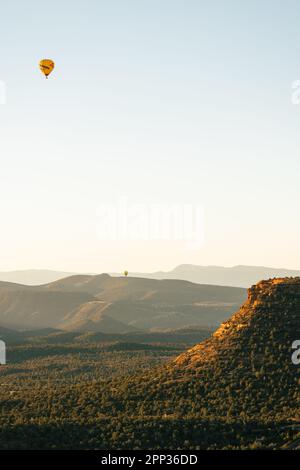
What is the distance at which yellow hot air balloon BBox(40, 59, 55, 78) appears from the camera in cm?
9012

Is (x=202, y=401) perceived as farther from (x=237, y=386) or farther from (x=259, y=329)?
(x=259, y=329)

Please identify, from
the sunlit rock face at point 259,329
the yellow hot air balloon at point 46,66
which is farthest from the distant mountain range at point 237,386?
the yellow hot air balloon at point 46,66

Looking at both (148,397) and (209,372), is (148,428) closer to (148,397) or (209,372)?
(148,397)

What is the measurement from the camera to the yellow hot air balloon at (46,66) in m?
90.1

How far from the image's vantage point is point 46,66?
90.4 metres

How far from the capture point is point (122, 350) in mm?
137375

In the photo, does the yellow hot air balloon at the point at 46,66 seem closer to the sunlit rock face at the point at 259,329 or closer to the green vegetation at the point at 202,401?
the sunlit rock face at the point at 259,329

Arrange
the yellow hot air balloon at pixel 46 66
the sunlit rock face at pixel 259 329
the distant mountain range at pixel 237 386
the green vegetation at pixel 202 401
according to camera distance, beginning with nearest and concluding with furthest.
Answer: the green vegetation at pixel 202 401
the distant mountain range at pixel 237 386
the sunlit rock face at pixel 259 329
the yellow hot air balloon at pixel 46 66

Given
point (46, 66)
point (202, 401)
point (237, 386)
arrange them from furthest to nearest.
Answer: point (46, 66) < point (237, 386) < point (202, 401)

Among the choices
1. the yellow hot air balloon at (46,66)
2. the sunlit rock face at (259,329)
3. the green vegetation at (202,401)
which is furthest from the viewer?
the yellow hot air balloon at (46,66)

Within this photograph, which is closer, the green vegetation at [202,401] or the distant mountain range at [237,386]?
the green vegetation at [202,401]

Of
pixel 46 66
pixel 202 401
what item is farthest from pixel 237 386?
pixel 46 66

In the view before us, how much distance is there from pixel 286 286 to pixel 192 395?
15739mm
